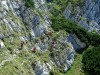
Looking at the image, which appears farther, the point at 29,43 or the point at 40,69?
the point at 29,43

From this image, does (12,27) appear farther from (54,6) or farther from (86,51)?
(54,6)

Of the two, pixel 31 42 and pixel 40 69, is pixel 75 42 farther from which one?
pixel 40 69

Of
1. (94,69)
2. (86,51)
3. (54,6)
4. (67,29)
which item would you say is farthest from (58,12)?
(94,69)

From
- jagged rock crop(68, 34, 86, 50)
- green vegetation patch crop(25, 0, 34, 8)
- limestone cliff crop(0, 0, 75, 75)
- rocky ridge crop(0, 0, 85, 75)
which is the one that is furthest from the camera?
jagged rock crop(68, 34, 86, 50)

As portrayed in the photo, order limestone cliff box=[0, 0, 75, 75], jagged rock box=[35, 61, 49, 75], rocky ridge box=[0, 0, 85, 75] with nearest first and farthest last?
limestone cliff box=[0, 0, 75, 75] < rocky ridge box=[0, 0, 85, 75] < jagged rock box=[35, 61, 49, 75]

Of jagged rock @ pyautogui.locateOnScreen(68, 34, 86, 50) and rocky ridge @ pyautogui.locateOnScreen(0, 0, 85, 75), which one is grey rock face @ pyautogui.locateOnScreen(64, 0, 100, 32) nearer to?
jagged rock @ pyautogui.locateOnScreen(68, 34, 86, 50)

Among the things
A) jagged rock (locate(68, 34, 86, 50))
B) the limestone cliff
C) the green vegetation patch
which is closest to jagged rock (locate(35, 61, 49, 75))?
the limestone cliff

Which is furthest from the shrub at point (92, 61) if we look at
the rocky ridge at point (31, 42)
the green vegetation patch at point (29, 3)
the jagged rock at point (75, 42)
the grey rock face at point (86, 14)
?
the green vegetation patch at point (29, 3)

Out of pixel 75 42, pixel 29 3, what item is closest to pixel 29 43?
pixel 29 3
